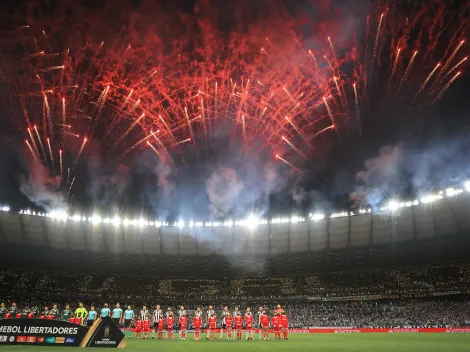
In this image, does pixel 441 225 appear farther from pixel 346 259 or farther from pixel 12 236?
pixel 12 236

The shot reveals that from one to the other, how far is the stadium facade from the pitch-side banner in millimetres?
35520

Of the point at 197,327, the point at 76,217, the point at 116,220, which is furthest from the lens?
the point at 116,220

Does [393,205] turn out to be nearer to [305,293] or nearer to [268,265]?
[305,293]

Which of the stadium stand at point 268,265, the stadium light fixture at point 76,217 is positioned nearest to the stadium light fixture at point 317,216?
the stadium stand at point 268,265

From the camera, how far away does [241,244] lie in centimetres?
5706

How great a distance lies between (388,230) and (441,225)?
6305 millimetres

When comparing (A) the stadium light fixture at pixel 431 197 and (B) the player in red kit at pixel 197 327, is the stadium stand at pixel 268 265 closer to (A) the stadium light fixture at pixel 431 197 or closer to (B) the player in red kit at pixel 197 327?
(A) the stadium light fixture at pixel 431 197

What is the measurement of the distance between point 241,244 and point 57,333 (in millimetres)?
40335

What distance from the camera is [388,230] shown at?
164 ft

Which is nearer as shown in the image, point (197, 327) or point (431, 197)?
point (197, 327)

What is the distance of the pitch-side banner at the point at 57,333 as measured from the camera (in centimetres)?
1773

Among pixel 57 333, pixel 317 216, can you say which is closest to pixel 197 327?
pixel 57 333

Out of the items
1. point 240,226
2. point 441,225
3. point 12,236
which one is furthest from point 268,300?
point 12,236

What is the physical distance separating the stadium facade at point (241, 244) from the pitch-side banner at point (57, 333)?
35520mm
